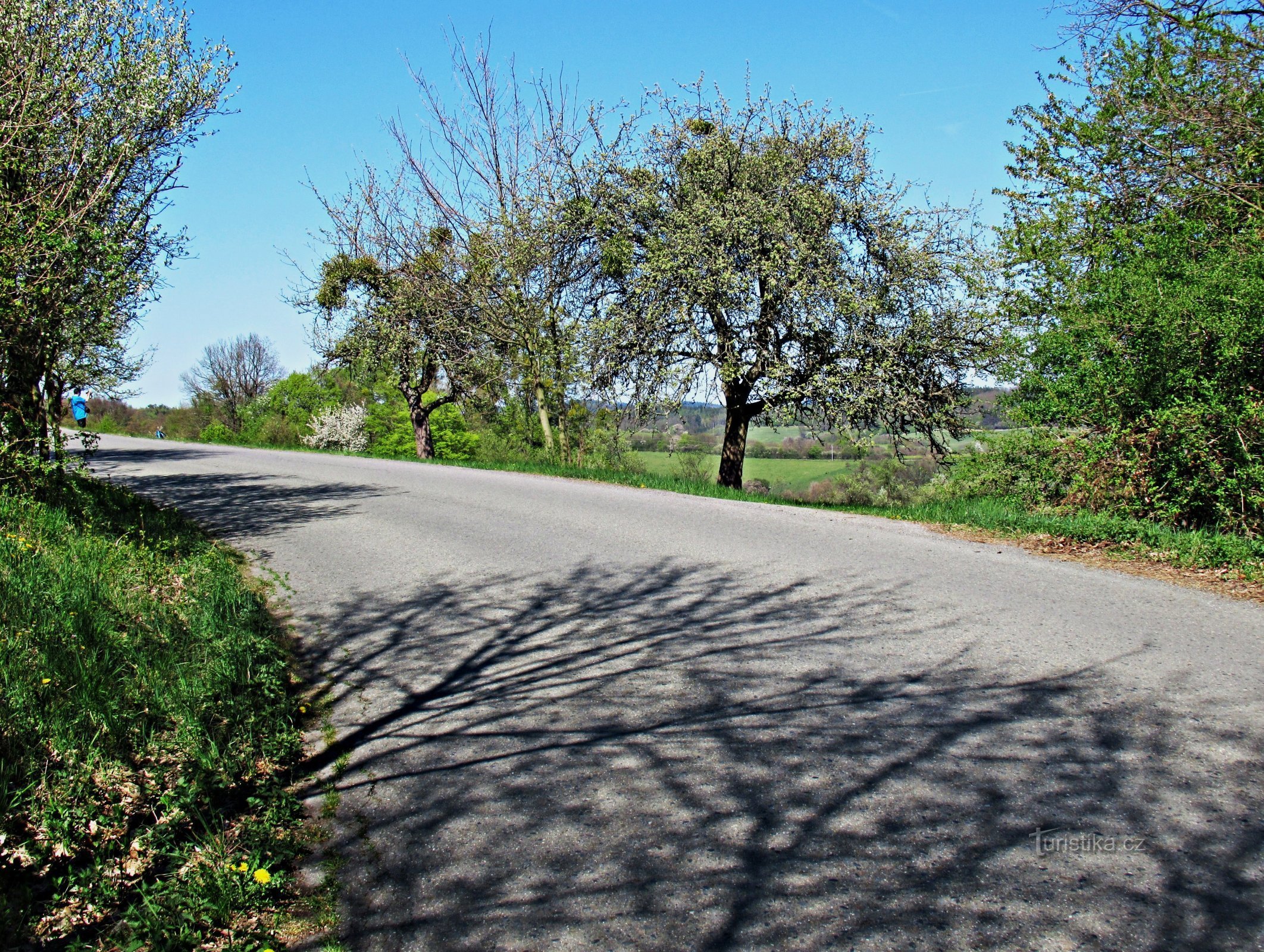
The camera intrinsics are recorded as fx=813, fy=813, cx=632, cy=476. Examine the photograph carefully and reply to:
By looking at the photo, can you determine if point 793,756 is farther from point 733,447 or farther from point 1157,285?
point 733,447

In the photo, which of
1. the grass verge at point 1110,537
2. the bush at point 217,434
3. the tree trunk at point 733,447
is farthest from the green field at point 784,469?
the bush at point 217,434

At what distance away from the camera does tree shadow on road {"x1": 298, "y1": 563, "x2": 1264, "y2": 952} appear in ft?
8.38

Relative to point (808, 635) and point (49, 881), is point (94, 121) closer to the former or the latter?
point (49, 881)

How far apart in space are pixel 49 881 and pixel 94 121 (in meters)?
7.74

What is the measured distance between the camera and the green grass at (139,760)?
2719mm

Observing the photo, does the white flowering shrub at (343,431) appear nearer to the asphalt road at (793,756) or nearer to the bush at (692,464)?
the bush at (692,464)

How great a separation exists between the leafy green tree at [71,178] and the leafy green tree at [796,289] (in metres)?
10.1

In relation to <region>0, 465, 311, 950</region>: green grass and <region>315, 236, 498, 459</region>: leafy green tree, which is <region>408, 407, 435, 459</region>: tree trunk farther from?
<region>0, 465, 311, 950</region>: green grass

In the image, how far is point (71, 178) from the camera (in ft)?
24.9

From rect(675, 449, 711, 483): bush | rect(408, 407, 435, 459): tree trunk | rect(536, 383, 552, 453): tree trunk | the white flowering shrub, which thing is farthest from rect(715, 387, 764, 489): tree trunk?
the white flowering shrub

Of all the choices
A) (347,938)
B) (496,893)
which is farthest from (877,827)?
(347,938)

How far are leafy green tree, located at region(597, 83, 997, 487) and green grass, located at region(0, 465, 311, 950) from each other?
13.0 metres

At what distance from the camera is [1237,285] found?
27.2ft

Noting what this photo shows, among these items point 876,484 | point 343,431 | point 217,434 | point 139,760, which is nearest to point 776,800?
point 139,760
